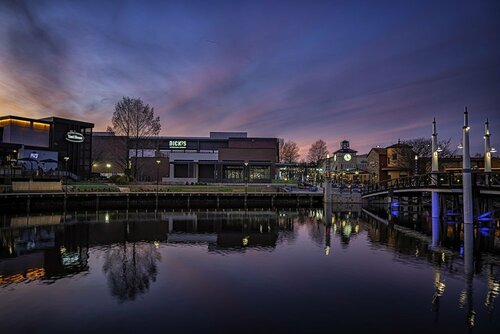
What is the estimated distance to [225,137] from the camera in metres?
95.8

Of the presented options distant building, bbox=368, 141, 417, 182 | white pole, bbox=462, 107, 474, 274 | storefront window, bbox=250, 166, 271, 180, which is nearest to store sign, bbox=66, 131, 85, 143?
storefront window, bbox=250, 166, 271, 180

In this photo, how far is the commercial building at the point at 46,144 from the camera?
6083cm

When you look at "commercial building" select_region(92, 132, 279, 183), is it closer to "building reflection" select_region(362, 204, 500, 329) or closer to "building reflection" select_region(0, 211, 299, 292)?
"building reflection" select_region(0, 211, 299, 292)

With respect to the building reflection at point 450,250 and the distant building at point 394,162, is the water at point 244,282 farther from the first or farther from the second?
the distant building at point 394,162

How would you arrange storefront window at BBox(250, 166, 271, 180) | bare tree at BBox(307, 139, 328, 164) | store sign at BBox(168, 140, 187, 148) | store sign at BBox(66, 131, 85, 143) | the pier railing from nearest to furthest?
the pier railing, store sign at BBox(66, 131, 85, 143), storefront window at BBox(250, 166, 271, 180), store sign at BBox(168, 140, 187, 148), bare tree at BBox(307, 139, 328, 164)

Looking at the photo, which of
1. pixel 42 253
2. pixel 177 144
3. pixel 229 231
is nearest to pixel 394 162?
pixel 229 231

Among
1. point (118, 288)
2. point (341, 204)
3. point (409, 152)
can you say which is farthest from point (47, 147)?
point (409, 152)

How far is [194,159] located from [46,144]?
102 ft

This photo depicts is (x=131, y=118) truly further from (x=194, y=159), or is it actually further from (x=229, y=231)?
(x=229, y=231)

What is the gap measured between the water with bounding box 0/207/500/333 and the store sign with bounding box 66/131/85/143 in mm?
44286

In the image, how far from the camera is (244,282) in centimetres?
1616

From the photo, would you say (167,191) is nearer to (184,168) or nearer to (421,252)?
(184,168)

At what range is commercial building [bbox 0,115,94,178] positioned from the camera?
6083cm

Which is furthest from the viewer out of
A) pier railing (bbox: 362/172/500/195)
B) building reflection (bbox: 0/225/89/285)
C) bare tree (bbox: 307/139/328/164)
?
bare tree (bbox: 307/139/328/164)
